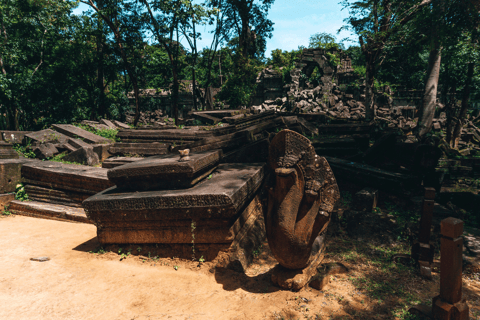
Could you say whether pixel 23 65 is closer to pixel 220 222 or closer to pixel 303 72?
pixel 220 222

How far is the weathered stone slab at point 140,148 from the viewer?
7.31 meters

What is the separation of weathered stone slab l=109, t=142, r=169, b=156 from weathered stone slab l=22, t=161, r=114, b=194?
1866mm

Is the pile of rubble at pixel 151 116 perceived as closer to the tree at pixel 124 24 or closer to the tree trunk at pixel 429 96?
the tree at pixel 124 24

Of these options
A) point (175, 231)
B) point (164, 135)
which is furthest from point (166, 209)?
point (164, 135)

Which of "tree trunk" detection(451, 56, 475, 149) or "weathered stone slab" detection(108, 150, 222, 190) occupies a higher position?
"tree trunk" detection(451, 56, 475, 149)

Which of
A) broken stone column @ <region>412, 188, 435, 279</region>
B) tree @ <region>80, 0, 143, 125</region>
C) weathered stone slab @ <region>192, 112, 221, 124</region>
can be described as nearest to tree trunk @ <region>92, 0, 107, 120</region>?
tree @ <region>80, 0, 143, 125</region>

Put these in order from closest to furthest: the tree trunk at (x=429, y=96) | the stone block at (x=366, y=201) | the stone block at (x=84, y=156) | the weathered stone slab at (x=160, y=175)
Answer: the weathered stone slab at (x=160, y=175) < the stone block at (x=366, y=201) < the stone block at (x=84, y=156) < the tree trunk at (x=429, y=96)

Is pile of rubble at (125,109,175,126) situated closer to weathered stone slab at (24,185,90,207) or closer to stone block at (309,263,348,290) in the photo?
weathered stone slab at (24,185,90,207)

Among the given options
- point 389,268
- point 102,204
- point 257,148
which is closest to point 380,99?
point 257,148

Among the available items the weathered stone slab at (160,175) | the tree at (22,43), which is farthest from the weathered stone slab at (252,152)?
the tree at (22,43)

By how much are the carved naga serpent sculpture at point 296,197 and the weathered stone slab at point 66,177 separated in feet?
11.5

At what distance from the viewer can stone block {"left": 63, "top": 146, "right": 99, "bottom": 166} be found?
287 inches

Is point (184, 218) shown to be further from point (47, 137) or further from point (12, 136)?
point (12, 136)

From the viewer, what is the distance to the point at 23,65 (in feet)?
38.8
